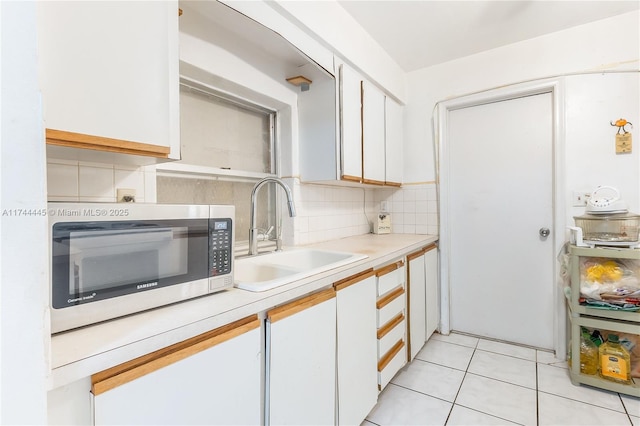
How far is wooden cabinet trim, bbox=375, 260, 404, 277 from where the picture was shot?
161 centimetres

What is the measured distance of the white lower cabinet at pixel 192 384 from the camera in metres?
0.62

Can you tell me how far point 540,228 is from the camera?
2.33 m

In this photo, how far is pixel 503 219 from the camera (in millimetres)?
2469

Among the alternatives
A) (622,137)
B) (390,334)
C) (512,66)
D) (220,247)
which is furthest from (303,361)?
(512,66)

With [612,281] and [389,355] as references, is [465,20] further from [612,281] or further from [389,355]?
[389,355]

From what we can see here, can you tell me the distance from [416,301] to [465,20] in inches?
78.2

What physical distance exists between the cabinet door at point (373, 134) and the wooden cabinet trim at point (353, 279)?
2.86ft

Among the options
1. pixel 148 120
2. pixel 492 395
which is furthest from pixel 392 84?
pixel 492 395

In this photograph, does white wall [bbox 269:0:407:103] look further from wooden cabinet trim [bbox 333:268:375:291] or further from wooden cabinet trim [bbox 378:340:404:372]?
wooden cabinet trim [bbox 378:340:404:372]

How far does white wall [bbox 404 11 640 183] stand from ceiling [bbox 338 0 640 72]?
7 centimetres

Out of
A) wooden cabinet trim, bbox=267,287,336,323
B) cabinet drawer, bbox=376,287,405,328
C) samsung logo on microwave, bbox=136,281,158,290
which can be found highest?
samsung logo on microwave, bbox=136,281,158,290

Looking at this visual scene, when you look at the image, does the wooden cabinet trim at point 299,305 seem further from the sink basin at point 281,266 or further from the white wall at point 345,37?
the white wall at point 345,37

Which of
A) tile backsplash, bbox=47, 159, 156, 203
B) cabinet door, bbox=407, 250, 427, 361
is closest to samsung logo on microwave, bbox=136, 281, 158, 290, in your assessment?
tile backsplash, bbox=47, 159, 156, 203

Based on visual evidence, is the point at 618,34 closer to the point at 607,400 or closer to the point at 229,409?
the point at 607,400
